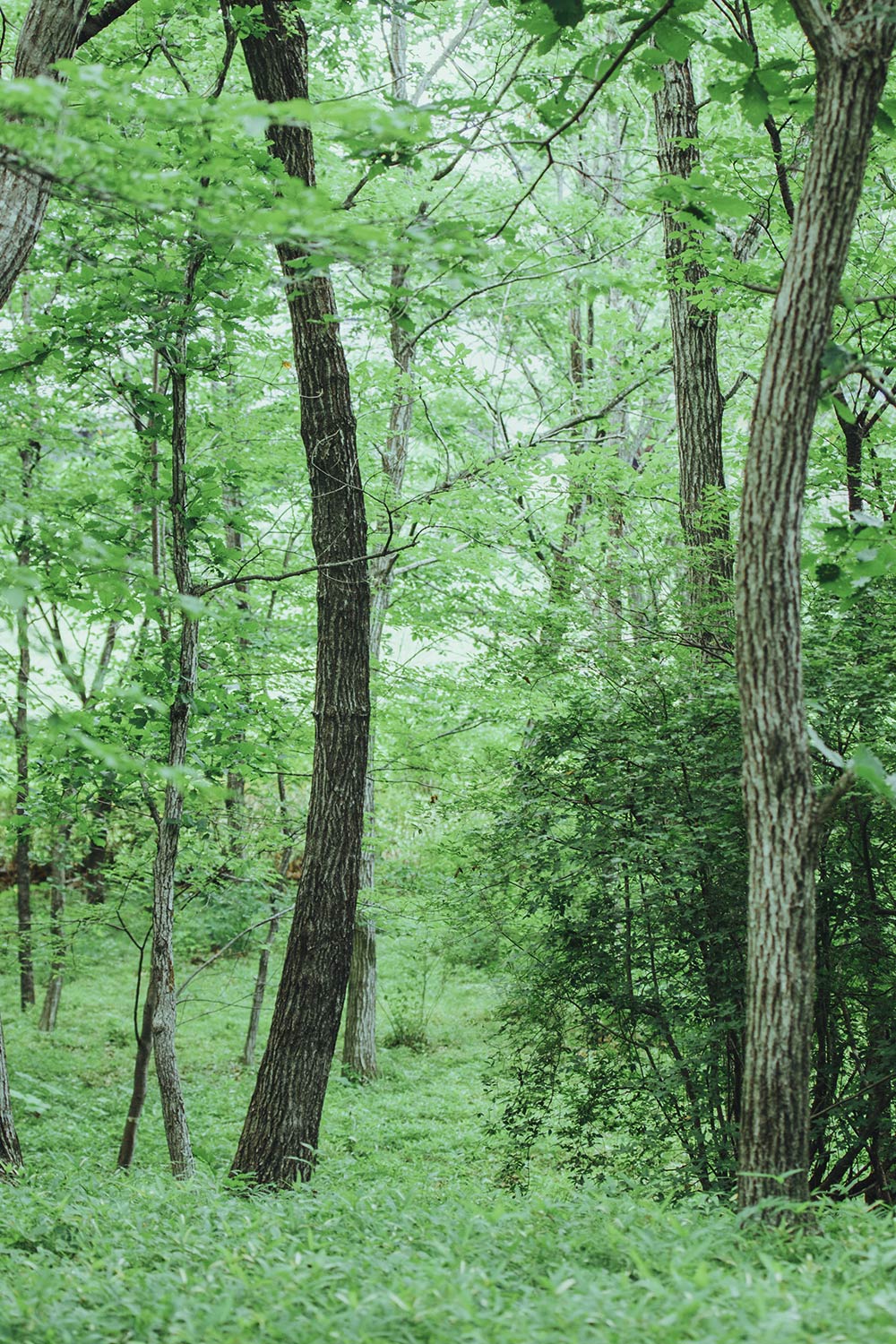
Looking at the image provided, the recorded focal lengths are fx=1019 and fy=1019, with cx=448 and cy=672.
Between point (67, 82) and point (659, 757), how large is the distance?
4151 millimetres

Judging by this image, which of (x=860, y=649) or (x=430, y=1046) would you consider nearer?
(x=860, y=649)

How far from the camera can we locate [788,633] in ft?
10.2

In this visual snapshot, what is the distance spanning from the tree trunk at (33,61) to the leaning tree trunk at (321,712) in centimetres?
97

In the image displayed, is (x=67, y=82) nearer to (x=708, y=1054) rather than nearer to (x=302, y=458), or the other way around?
(x=302, y=458)

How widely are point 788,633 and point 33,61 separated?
401cm

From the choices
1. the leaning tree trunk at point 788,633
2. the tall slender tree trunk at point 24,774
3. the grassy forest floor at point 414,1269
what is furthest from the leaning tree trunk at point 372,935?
the leaning tree trunk at point 788,633

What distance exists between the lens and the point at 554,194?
620 inches

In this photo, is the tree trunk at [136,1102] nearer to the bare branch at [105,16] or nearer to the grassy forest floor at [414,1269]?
the grassy forest floor at [414,1269]

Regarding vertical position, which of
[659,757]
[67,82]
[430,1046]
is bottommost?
[430,1046]

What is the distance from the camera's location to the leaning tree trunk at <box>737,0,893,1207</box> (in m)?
3.05

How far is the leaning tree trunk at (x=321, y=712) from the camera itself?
194 inches

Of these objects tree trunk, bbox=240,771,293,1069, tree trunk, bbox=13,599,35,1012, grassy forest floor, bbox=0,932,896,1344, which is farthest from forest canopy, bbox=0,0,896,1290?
tree trunk, bbox=13,599,35,1012

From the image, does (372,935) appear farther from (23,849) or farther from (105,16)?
(105,16)

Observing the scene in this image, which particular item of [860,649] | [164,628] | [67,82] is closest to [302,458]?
[164,628]
